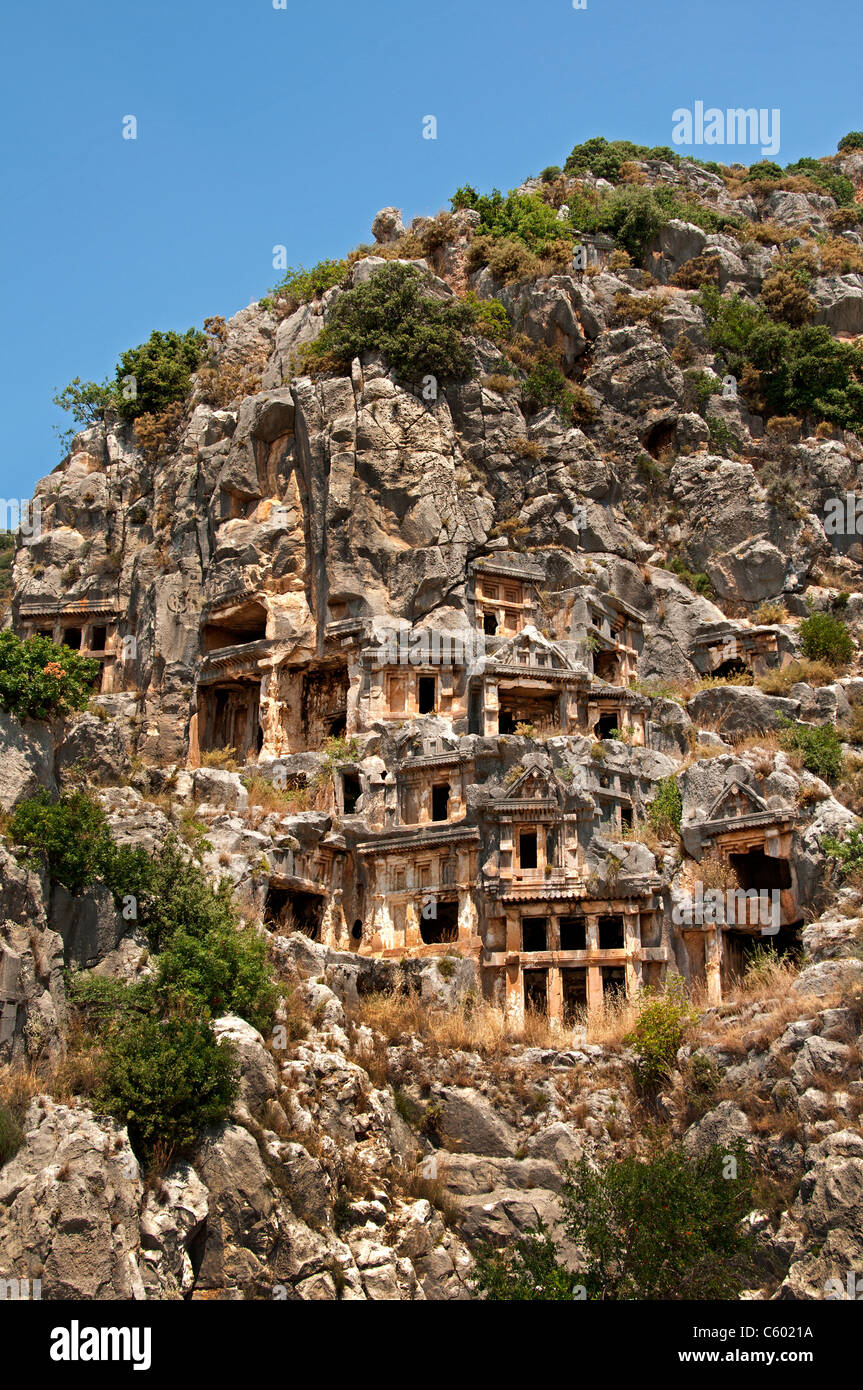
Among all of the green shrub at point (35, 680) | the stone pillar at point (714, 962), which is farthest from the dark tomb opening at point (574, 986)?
the green shrub at point (35, 680)

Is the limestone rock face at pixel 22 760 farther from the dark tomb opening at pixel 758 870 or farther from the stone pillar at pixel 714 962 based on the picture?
the dark tomb opening at pixel 758 870

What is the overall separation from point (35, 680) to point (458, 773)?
16.1 metres

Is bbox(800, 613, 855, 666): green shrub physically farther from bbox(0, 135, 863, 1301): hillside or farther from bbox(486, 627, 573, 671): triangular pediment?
bbox(486, 627, 573, 671): triangular pediment

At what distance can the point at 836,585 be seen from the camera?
50.8 metres

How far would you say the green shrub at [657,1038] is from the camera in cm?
2786

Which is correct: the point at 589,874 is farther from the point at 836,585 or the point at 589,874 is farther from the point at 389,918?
the point at 836,585

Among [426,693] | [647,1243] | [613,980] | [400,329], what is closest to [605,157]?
[400,329]

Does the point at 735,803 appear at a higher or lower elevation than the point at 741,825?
higher

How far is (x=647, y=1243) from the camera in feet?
65.2

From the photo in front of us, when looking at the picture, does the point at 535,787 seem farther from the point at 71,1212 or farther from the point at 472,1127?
A: the point at 71,1212

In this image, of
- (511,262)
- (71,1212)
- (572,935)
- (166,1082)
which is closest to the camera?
(71,1212)

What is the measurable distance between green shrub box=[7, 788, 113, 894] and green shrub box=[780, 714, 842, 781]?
20583 millimetres

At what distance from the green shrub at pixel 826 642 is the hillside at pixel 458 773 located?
0.17 meters

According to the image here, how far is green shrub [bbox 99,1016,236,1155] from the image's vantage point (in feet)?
70.9
